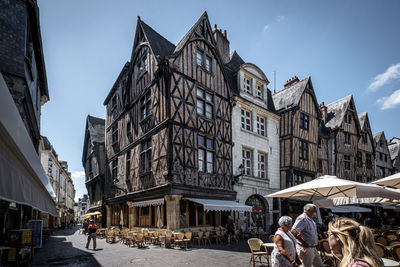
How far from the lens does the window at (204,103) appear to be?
43.5 feet

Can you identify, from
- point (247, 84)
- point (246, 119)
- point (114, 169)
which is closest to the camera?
point (246, 119)

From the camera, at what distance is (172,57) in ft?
40.2

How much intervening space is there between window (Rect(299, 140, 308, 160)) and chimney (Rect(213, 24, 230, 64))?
7.35 metres

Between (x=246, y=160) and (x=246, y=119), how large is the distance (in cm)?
240

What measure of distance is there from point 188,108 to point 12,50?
708 cm

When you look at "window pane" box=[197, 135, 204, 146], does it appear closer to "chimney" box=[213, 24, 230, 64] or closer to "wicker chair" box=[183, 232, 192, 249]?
"wicker chair" box=[183, 232, 192, 249]

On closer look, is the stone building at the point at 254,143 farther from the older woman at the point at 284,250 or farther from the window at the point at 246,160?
the older woman at the point at 284,250

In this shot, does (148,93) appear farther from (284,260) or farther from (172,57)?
(284,260)

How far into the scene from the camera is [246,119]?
15906 millimetres

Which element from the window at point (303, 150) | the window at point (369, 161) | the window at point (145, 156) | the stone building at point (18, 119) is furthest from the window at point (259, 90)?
the window at point (369, 161)

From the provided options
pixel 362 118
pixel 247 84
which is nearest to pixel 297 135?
pixel 247 84

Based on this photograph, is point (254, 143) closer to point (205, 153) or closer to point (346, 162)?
point (205, 153)

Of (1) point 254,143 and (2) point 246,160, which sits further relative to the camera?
(1) point 254,143

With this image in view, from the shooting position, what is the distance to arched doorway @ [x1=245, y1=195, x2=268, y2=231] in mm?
15117
